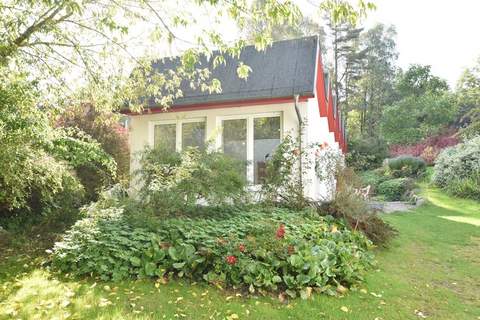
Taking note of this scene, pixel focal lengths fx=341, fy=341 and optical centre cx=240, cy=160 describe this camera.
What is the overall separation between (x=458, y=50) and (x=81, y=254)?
116 ft

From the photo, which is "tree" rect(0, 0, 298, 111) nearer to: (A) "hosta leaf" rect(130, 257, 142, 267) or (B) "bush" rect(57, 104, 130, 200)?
(B) "bush" rect(57, 104, 130, 200)

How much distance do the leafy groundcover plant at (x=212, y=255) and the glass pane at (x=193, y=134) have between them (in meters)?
4.26

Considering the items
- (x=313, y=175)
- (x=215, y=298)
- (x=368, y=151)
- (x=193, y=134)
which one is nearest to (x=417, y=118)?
(x=368, y=151)

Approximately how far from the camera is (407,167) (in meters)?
18.6

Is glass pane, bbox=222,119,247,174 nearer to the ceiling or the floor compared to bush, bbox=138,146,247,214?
nearer to the ceiling

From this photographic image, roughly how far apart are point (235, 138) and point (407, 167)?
13.4m

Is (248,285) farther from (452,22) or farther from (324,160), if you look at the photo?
(452,22)

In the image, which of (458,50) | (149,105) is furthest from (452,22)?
(149,105)

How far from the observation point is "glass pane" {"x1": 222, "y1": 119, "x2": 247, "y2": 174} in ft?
28.9

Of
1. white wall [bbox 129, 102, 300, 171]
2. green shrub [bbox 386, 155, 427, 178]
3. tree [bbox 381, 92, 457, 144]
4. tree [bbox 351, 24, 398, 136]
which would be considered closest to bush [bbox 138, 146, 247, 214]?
white wall [bbox 129, 102, 300, 171]

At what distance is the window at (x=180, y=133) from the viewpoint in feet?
30.5

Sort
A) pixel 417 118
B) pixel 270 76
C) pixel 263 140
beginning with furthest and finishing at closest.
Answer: pixel 417 118 → pixel 270 76 → pixel 263 140

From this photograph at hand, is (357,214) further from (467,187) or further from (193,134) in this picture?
(467,187)

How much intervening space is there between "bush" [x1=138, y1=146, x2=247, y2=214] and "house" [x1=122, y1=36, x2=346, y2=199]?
114 cm
